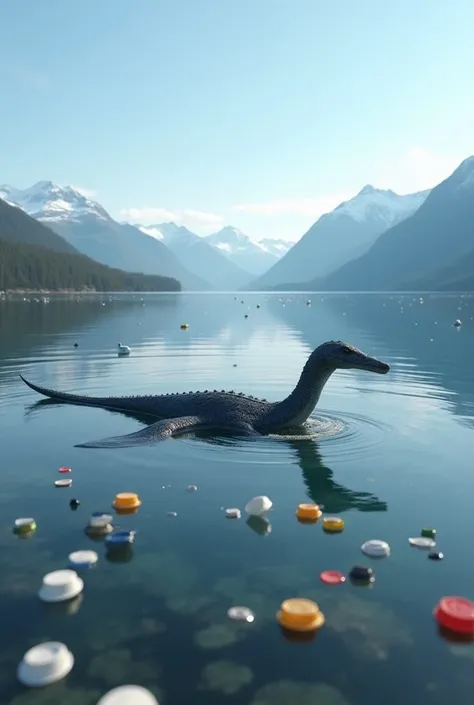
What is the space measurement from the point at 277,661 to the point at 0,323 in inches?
2590

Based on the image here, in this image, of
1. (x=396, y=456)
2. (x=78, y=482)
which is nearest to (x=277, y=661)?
(x=78, y=482)

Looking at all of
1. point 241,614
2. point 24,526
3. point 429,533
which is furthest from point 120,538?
point 429,533

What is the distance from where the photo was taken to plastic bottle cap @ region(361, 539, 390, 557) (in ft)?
35.2

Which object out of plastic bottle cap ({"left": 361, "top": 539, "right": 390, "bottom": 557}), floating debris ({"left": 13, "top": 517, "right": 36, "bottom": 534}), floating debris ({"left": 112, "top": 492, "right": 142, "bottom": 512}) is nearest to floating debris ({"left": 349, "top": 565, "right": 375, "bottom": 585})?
plastic bottle cap ({"left": 361, "top": 539, "right": 390, "bottom": 557})

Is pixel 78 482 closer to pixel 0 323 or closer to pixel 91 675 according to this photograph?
pixel 91 675

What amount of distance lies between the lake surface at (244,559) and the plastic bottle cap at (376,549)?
0.17m

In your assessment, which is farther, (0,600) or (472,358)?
(472,358)

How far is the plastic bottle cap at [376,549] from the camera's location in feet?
35.2

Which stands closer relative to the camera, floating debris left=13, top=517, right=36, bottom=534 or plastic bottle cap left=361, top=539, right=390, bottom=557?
plastic bottle cap left=361, top=539, right=390, bottom=557

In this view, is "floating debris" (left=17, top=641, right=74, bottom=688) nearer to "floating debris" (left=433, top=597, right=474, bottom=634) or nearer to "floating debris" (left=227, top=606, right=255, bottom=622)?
"floating debris" (left=227, top=606, right=255, bottom=622)

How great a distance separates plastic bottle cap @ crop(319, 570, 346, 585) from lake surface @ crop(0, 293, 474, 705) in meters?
0.12

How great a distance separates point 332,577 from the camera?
978cm

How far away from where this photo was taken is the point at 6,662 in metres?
7.70

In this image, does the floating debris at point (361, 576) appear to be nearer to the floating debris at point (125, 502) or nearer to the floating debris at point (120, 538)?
the floating debris at point (120, 538)
